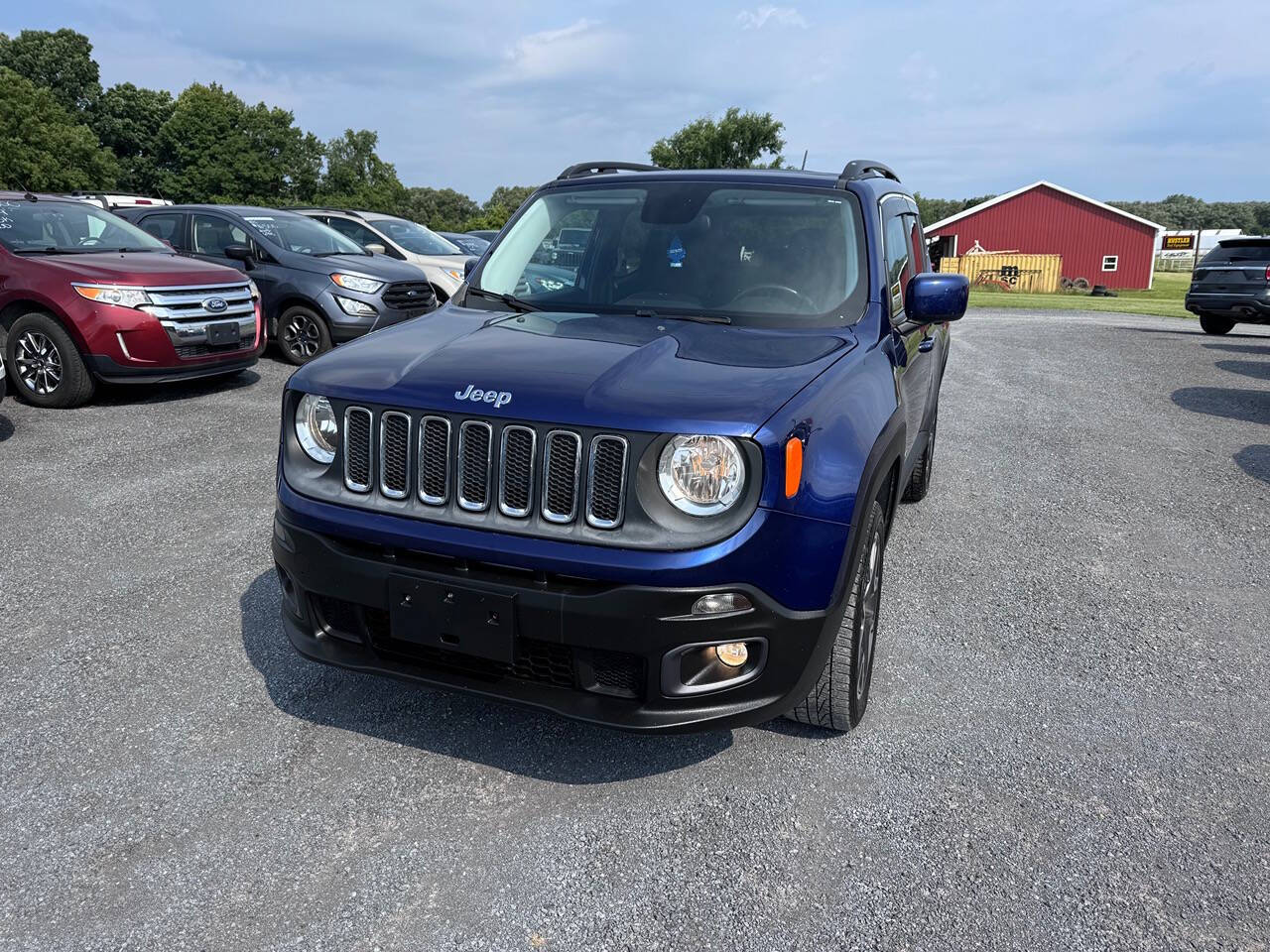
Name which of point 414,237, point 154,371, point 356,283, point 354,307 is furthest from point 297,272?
point 414,237

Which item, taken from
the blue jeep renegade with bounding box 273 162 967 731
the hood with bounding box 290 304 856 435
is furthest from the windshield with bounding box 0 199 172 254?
the blue jeep renegade with bounding box 273 162 967 731

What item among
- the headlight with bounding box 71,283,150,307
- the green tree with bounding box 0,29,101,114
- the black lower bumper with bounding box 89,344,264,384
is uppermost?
the green tree with bounding box 0,29,101,114

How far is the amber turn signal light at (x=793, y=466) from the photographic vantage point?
2.38 meters

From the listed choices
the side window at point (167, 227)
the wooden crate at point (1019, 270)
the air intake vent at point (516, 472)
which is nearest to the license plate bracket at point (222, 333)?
the side window at point (167, 227)

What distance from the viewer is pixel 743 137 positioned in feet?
207

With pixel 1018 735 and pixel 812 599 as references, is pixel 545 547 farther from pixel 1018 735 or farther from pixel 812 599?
pixel 1018 735

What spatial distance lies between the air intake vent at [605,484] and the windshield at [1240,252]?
16.3 meters

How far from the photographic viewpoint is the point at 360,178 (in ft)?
303

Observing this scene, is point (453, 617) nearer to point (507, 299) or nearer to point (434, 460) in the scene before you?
point (434, 460)

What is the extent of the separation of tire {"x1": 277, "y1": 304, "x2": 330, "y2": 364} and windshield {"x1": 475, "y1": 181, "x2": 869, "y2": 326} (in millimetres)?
6679

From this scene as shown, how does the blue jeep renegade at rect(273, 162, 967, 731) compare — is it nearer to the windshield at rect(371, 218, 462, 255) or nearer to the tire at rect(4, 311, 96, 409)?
the tire at rect(4, 311, 96, 409)

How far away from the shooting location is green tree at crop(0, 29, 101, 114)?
66.6m

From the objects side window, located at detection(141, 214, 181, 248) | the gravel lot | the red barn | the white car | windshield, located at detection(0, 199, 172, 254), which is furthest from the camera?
the red barn

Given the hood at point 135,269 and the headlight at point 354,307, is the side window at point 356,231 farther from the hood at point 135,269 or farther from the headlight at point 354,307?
the hood at point 135,269
